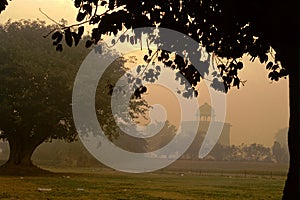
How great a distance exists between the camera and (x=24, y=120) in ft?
156

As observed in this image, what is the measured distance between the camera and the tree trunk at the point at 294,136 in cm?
913

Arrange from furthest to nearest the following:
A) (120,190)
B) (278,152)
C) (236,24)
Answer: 1. (278,152)
2. (120,190)
3. (236,24)

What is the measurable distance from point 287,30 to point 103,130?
43621 mm

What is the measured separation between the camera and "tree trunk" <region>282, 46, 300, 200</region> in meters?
9.13

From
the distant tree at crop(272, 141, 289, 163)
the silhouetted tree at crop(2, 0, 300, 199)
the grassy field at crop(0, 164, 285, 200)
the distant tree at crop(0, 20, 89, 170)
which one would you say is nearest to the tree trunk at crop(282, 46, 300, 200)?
the silhouetted tree at crop(2, 0, 300, 199)

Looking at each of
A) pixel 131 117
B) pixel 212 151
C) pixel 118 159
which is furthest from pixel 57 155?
pixel 212 151

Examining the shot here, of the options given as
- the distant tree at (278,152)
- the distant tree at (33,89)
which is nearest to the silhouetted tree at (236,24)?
the distant tree at (33,89)

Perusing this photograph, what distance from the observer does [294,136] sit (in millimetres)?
9219

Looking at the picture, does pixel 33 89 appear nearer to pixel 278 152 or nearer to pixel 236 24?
pixel 236 24

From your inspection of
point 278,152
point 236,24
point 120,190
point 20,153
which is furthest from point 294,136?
point 278,152

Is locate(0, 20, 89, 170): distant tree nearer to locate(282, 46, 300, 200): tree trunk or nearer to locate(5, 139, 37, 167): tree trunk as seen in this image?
locate(5, 139, 37, 167): tree trunk

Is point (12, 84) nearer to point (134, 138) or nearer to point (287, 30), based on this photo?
point (287, 30)

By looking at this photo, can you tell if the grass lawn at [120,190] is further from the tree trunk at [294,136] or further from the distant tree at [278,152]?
the distant tree at [278,152]

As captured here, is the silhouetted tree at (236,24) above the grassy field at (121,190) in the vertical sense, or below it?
above
